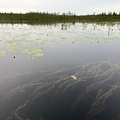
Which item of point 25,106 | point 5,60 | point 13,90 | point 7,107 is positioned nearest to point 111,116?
point 25,106

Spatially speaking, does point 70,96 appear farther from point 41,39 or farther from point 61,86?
point 41,39

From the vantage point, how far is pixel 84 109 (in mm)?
2779

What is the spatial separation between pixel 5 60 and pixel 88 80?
363 cm

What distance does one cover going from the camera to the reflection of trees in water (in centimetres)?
264

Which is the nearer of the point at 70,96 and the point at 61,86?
the point at 70,96

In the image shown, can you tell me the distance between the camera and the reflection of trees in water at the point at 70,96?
8.66ft

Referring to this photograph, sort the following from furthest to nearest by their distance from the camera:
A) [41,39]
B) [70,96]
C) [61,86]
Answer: [41,39]
[61,86]
[70,96]

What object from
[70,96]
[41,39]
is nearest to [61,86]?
[70,96]

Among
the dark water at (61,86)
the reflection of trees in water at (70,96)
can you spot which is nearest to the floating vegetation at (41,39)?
the dark water at (61,86)

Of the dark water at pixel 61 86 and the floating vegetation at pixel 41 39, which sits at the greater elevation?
the floating vegetation at pixel 41 39

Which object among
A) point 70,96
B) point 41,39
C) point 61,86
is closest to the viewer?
point 70,96

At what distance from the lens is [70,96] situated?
320cm

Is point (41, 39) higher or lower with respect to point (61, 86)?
higher

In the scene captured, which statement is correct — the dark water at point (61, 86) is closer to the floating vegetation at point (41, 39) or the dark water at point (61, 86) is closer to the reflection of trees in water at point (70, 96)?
the reflection of trees in water at point (70, 96)
